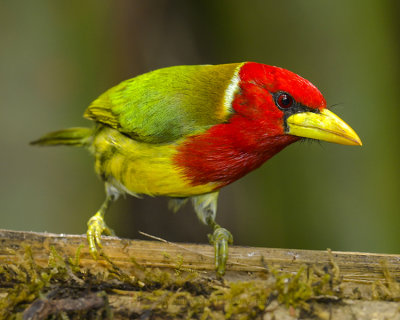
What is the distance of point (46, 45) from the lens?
465cm

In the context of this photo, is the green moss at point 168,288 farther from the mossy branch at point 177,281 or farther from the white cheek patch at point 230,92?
the white cheek patch at point 230,92

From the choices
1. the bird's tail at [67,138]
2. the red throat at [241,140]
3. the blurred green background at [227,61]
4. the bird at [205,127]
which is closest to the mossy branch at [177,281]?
the bird at [205,127]

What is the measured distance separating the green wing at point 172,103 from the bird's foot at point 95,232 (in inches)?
22.2

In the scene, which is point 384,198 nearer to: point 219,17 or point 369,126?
point 369,126

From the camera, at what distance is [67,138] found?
3904 mm

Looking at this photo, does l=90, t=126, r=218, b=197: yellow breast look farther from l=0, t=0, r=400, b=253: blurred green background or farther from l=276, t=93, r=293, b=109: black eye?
l=0, t=0, r=400, b=253: blurred green background

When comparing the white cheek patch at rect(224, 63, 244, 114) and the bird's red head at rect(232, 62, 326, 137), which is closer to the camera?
the bird's red head at rect(232, 62, 326, 137)

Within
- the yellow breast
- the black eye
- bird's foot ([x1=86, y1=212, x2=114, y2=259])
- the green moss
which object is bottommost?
the green moss

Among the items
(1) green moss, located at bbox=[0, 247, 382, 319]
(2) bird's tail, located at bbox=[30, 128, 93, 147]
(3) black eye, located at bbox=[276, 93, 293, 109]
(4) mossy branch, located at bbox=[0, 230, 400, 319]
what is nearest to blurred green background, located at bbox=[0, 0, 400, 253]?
(2) bird's tail, located at bbox=[30, 128, 93, 147]

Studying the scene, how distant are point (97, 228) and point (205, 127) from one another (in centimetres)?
89

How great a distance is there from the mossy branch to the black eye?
718 mm

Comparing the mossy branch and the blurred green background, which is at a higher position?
the blurred green background

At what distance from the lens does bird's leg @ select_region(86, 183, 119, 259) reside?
2.40m

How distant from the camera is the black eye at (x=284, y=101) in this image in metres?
2.60
